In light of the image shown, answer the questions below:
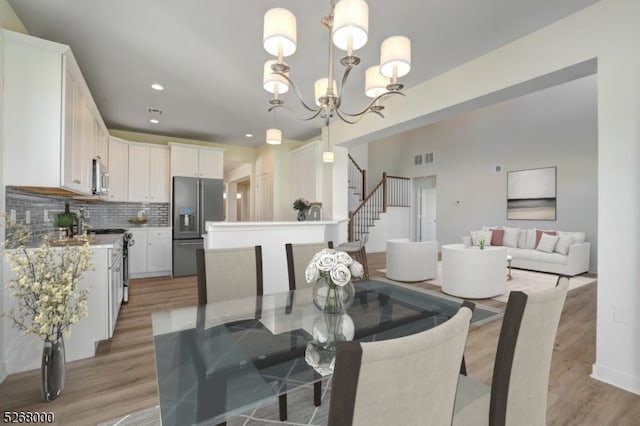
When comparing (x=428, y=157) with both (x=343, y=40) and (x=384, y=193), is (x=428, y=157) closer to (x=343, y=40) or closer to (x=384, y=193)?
(x=384, y=193)

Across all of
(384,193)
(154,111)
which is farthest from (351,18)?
(384,193)

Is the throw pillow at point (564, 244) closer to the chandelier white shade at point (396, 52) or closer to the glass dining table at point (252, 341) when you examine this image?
the glass dining table at point (252, 341)

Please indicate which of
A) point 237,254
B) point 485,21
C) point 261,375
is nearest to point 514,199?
point 485,21

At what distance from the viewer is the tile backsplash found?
→ 2432 mm

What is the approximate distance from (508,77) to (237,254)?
2.71 meters

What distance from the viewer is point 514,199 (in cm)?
700

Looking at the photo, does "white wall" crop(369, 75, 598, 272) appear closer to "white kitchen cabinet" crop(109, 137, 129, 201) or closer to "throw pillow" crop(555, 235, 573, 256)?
"throw pillow" crop(555, 235, 573, 256)

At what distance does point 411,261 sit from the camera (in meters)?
4.88

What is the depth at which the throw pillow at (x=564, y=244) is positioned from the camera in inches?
220

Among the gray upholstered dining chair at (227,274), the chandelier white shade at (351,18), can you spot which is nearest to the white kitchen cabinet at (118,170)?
the gray upholstered dining chair at (227,274)

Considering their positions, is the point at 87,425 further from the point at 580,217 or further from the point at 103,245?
the point at 580,217

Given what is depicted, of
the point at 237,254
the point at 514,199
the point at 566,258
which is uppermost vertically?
the point at 514,199

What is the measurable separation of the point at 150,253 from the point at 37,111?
3.52m

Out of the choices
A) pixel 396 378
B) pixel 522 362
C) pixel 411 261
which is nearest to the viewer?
pixel 396 378
